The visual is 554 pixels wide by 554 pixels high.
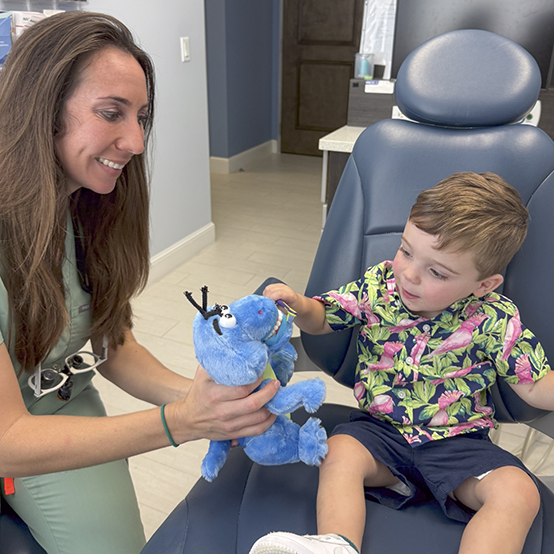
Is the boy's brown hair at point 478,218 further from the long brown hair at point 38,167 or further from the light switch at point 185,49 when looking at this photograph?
the light switch at point 185,49

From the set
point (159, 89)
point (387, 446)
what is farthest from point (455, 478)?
point (159, 89)

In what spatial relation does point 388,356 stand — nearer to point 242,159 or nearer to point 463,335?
point 463,335

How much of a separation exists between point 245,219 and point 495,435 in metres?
2.45

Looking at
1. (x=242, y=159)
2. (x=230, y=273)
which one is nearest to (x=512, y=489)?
(x=230, y=273)

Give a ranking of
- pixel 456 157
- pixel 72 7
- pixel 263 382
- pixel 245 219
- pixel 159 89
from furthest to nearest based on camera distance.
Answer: pixel 245 219 → pixel 159 89 → pixel 72 7 → pixel 456 157 → pixel 263 382

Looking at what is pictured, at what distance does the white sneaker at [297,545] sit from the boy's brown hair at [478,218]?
1.53 feet

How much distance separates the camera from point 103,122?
82 cm

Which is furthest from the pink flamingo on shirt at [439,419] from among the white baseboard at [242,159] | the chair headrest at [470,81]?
the white baseboard at [242,159]

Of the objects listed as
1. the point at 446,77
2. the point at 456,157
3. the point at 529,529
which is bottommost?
the point at 529,529

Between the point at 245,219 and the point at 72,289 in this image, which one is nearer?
the point at 72,289

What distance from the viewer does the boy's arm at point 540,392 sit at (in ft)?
2.91

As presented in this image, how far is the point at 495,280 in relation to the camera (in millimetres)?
886

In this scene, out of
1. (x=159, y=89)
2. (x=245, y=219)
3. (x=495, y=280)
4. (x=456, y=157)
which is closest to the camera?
(x=495, y=280)

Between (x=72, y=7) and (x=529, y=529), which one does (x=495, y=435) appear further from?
(x=72, y=7)
